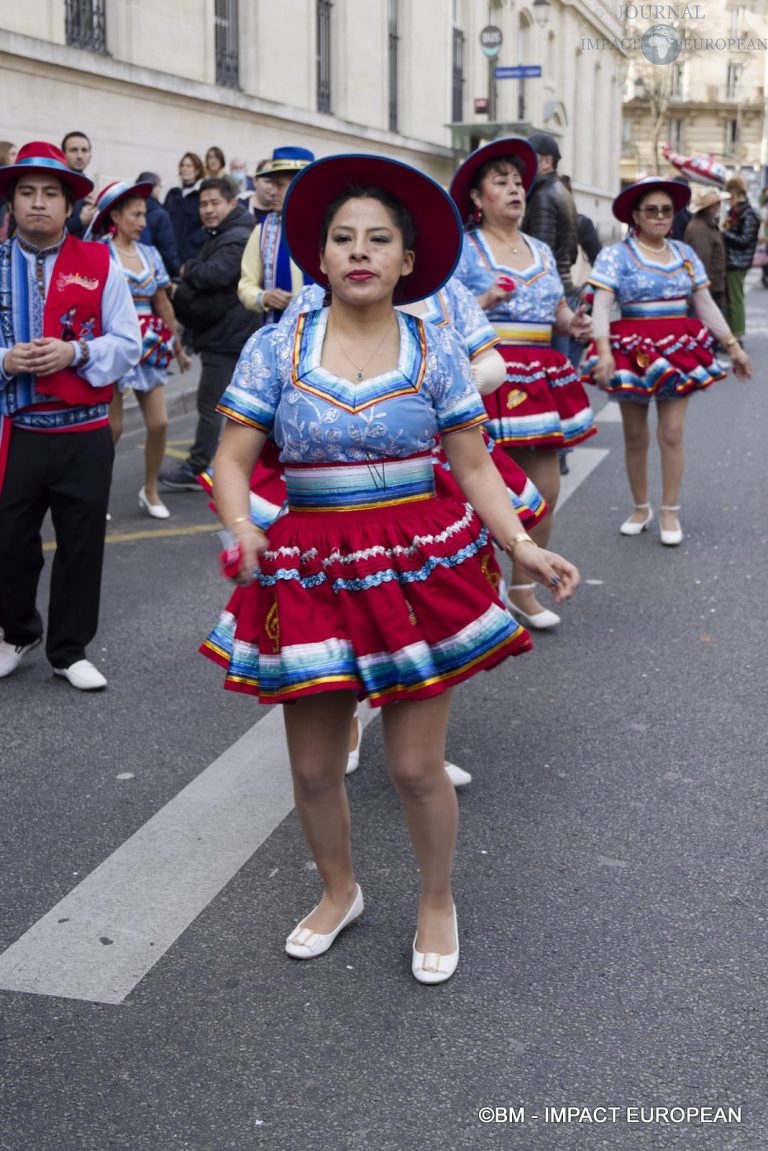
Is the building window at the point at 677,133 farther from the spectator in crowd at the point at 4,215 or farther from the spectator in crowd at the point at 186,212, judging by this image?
the spectator in crowd at the point at 4,215

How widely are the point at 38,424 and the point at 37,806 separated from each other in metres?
1.63

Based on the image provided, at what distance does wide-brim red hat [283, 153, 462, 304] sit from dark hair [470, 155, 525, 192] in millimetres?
2357

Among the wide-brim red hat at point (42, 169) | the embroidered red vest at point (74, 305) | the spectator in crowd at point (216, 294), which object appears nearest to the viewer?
the wide-brim red hat at point (42, 169)

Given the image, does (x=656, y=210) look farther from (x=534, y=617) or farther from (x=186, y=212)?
(x=186, y=212)

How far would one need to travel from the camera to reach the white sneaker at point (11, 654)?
18.8ft

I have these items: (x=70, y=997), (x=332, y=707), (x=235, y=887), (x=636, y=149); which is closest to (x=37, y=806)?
(x=235, y=887)

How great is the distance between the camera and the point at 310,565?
313 centimetres

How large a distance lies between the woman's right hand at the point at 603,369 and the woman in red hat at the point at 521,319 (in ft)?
3.54

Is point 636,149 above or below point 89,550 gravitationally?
above

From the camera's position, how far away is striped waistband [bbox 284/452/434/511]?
318cm

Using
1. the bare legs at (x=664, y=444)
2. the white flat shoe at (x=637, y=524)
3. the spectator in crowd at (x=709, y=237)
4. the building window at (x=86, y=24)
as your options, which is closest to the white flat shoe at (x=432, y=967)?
the bare legs at (x=664, y=444)

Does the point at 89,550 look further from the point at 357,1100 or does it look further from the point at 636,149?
the point at 636,149

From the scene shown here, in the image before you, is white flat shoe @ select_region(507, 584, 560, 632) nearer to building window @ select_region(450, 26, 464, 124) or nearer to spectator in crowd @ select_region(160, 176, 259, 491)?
spectator in crowd @ select_region(160, 176, 259, 491)

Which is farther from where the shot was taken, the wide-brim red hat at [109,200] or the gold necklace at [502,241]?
the wide-brim red hat at [109,200]
